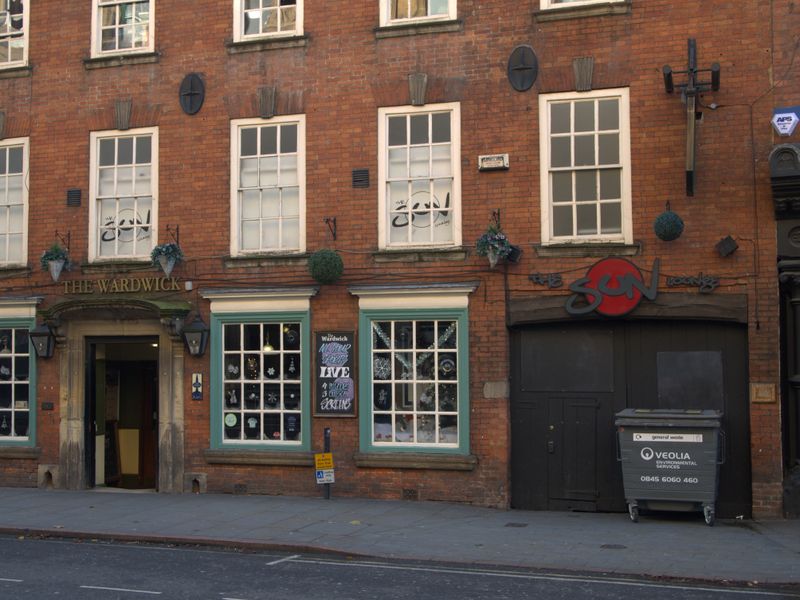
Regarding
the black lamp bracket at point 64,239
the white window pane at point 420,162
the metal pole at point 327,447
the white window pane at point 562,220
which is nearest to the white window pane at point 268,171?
the white window pane at point 420,162

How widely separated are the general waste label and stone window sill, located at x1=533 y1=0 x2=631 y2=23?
6035 millimetres

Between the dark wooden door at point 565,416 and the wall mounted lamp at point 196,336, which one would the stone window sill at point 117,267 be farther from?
the dark wooden door at point 565,416

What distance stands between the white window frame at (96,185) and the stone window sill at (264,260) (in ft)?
4.84

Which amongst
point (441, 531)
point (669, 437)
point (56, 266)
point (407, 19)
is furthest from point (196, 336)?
point (669, 437)

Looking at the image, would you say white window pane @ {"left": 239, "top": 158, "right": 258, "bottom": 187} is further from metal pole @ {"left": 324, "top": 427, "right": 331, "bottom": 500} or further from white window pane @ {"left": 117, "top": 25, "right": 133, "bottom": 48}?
metal pole @ {"left": 324, "top": 427, "right": 331, "bottom": 500}

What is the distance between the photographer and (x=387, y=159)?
15.4m

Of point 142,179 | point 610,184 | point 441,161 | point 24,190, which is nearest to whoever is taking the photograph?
point 610,184

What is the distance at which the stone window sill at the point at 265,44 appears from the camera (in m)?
15.8

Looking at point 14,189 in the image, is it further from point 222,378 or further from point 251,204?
point 222,378

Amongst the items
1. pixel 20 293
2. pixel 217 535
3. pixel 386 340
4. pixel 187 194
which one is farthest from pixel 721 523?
pixel 20 293

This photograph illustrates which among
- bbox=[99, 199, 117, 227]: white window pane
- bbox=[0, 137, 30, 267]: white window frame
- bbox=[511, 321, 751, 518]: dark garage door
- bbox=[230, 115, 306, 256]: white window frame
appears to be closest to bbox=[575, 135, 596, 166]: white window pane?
bbox=[511, 321, 751, 518]: dark garage door

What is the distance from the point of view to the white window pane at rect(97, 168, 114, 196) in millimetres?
16750

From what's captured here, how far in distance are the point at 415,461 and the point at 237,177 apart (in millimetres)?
5347

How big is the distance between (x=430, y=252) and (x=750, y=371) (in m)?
4.84
